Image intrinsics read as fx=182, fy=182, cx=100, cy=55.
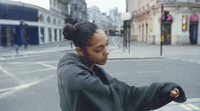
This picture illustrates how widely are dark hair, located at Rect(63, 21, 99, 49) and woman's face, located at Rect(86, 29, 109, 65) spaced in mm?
30

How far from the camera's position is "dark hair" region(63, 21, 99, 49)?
1184mm

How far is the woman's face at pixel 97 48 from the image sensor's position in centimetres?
120

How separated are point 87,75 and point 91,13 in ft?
Result: 343

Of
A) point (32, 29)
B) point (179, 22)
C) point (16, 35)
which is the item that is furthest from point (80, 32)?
point (32, 29)

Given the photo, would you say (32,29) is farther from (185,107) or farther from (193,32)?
(185,107)

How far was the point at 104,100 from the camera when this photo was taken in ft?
3.62

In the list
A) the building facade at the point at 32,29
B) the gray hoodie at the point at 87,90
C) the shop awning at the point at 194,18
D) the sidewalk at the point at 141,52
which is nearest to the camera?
the gray hoodie at the point at 87,90

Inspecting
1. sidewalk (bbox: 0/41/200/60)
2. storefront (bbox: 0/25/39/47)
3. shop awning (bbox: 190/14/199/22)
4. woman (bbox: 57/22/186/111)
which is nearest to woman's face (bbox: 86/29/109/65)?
woman (bbox: 57/22/186/111)

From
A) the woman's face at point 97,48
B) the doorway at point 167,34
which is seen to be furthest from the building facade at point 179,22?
the woman's face at point 97,48

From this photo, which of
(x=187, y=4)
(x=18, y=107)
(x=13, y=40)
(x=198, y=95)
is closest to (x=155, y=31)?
(x=187, y=4)

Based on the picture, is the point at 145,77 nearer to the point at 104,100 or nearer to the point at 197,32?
the point at 104,100

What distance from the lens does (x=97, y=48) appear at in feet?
4.00

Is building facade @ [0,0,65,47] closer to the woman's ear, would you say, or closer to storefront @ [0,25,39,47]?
storefront @ [0,25,39,47]

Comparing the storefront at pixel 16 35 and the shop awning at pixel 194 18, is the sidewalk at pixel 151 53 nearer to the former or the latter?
the shop awning at pixel 194 18
